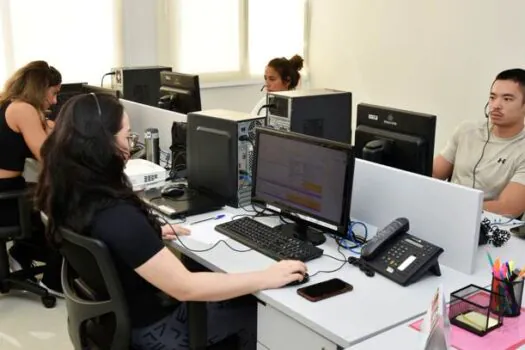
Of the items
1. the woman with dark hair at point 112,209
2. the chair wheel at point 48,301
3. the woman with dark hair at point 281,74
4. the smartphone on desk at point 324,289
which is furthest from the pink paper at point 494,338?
the woman with dark hair at point 281,74

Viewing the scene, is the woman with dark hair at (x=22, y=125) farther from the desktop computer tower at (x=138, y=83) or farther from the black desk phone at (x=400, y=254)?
the black desk phone at (x=400, y=254)

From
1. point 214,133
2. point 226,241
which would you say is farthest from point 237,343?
point 214,133

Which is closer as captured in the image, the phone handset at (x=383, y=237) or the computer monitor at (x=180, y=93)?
the phone handset at (x=383, y=237)

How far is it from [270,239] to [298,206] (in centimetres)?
16

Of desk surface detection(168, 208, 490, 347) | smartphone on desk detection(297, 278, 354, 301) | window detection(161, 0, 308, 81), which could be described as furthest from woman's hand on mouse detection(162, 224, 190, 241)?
window detection(161, 0, 308, 81)

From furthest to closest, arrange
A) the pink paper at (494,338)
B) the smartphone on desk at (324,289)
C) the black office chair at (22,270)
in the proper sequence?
the black office chair at (22,270)
the smartphone on desk at (324,289)
the pink paper at (494,338)

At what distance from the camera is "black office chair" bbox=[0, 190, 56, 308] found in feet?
9.44

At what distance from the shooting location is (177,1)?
4.90 metres

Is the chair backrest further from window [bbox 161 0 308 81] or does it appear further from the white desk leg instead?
window [bbox 161 0 308 81]

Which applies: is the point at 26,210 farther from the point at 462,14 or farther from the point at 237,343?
the point at 462,14

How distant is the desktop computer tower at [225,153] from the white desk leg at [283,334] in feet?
2.61

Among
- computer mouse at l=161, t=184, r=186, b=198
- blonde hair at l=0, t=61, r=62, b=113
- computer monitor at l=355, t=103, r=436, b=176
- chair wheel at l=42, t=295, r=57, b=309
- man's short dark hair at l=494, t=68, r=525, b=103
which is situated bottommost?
chair wheel at l=42, t=295, r=57, b=309

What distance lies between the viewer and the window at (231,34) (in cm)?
500

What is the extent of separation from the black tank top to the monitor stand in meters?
1.50
